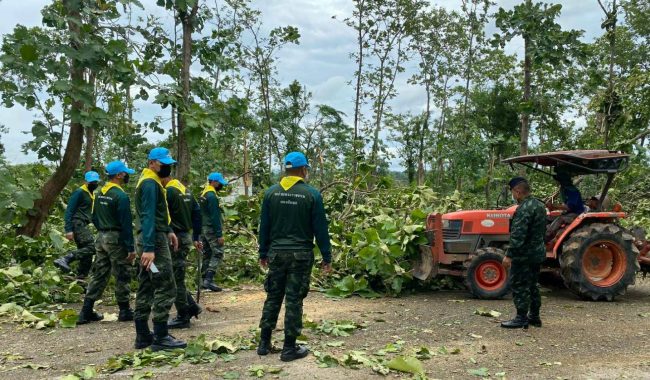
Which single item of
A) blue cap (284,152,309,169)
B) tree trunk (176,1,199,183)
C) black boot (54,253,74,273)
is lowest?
black boot (54,253,74,273)

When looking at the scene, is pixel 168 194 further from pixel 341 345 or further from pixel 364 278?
pixel 364 278

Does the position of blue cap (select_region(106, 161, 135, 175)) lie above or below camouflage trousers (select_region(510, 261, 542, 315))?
above

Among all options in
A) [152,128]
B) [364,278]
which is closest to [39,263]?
[152,128]

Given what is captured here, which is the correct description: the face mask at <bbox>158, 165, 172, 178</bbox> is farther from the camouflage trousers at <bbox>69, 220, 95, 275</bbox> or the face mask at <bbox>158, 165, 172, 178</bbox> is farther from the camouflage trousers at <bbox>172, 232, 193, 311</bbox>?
the camouflage trousers at <bbox>69, 220, 95, 275</bbox>

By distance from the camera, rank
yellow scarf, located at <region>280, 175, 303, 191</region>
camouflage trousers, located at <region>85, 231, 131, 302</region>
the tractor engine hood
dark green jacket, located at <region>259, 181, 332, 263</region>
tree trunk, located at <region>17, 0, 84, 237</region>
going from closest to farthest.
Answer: dark green jacket, located at <region>259, 181, 332, 263</region>, yellow scarf, located at <region>280, 175, 303, 191</region>, camouflage trousers, located at <region>85, 231, 131, 302</region>, the tractor engine hood, tree trunk, located at <region>17, 0, 84, 237</region>

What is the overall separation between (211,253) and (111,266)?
268 centimetres

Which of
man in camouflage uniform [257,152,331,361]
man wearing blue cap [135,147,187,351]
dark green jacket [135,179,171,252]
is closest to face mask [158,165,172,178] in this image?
man wearing blue cap [135,147,187,351]

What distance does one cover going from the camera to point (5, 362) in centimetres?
570

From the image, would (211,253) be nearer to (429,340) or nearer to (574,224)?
(429,340)

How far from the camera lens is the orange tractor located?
8.27 metres

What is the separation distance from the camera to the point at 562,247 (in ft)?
27.8

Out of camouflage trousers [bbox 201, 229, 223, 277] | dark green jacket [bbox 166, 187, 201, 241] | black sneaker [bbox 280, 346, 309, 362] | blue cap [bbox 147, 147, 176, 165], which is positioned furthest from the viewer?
camouflage trousers [bbox 201, 229, 223, 277]

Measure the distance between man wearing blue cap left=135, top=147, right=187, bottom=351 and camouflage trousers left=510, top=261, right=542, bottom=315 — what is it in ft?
13.1

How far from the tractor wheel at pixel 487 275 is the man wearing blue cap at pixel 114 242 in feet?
16.1
